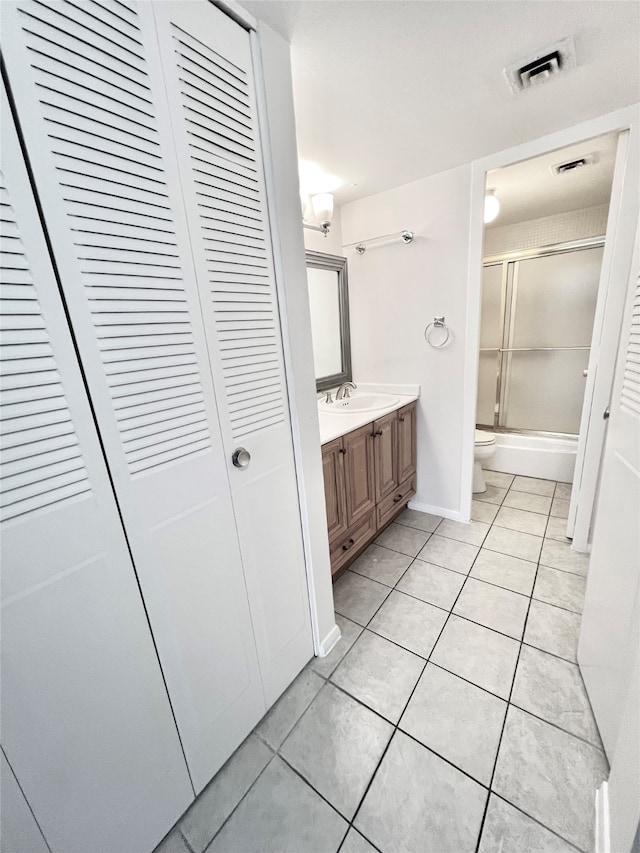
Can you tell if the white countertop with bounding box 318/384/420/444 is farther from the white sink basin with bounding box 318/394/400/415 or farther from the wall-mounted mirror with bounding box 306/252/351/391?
the wall-mounted mirror with bounding box 306/252/351/391

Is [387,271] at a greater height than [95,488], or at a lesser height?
greater

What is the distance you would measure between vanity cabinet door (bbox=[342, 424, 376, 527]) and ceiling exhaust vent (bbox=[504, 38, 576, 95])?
1511 millimetres

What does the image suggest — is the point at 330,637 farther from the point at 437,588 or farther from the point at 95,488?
the point at 95,488

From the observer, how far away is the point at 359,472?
1847 mm

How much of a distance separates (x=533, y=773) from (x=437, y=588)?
0.80 metres

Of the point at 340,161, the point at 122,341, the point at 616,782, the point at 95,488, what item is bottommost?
the point at 616,782

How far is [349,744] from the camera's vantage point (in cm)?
114

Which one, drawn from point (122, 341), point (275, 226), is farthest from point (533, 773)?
point (275, 226)

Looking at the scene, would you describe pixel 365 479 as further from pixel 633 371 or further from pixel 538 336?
pixel 538 336

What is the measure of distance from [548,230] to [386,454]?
2.63m

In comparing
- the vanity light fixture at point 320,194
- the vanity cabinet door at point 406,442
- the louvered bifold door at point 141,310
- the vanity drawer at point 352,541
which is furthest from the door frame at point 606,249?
the louvered bifold door at point 141,310

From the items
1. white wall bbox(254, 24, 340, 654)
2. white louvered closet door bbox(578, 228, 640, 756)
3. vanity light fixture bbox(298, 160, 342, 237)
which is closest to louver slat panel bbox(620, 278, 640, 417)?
white louvered closet door bbox(578, 228, 640, 756)

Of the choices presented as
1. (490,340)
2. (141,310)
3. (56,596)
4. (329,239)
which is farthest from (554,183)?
(56,596)

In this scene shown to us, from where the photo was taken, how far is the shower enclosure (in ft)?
9.55
